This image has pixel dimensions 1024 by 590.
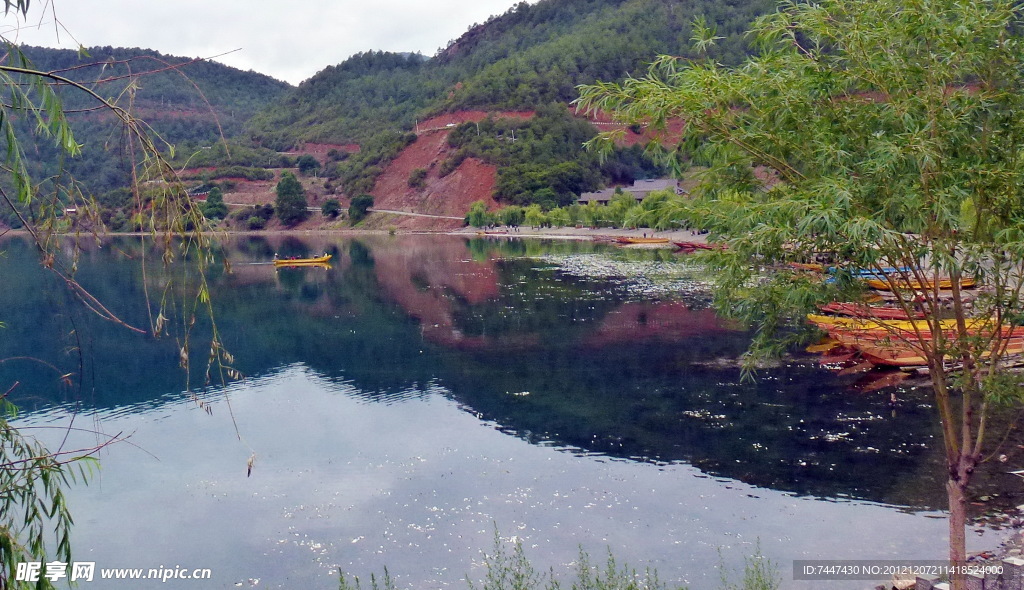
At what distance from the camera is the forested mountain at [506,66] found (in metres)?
109

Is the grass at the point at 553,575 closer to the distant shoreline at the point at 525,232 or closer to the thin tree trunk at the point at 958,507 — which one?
the thin tree trunk at the point at 958,507

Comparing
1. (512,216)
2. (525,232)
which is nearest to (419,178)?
(512,216)

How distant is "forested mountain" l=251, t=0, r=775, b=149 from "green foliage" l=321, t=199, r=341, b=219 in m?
21.4

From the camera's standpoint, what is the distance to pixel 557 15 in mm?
152750

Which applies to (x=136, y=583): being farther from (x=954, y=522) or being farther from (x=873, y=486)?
(x=873, y=486)

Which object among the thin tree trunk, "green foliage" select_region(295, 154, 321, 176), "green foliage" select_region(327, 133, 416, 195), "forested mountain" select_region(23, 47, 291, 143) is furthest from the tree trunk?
"green foliage" select_region(295, 154, 321, 176)

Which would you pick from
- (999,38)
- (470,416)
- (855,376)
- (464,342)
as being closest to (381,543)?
(470,416)

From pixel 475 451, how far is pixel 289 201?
93.8 metres

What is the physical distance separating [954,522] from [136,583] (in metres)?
9.27

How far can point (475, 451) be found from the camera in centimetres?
1416

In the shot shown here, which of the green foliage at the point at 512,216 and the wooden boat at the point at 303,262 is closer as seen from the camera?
the wooden boat at the point at 303,262

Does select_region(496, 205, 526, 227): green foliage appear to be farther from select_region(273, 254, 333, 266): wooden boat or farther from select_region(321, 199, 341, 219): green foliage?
select_region(273, 254, 333, 266): wooden boat

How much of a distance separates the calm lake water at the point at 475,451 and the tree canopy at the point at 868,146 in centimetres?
401

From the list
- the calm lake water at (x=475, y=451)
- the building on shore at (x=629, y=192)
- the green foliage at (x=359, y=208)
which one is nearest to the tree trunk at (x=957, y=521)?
the calm lake water at (x=475, y=451)
